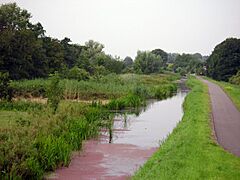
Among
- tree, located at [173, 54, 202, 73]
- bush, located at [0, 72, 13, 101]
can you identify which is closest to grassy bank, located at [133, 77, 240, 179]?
bush, located at [0, 72, 13, 101]

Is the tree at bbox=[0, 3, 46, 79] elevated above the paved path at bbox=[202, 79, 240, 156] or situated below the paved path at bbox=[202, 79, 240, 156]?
above

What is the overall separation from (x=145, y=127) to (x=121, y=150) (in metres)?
5.83

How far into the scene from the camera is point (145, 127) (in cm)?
1969

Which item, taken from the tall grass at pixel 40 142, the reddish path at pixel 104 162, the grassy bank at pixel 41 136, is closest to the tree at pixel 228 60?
the grassy bank at pixel 41 136

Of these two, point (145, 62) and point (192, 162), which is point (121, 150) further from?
point (145, 62)

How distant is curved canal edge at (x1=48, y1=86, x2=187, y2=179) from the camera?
10984 mm

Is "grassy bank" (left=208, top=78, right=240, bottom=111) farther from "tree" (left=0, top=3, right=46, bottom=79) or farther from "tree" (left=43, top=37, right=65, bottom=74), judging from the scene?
"tree" (left=0, top=3, right=46, bottom=79)

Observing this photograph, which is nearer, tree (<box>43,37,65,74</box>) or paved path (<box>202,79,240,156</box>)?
paved path (<box>202,79,240,156</box>)

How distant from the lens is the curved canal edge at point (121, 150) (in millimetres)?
10984

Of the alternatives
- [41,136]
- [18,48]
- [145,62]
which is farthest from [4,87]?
[145,62]

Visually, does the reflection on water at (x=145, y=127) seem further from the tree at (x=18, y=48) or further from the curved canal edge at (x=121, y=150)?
the tree at (x=18, y=48)

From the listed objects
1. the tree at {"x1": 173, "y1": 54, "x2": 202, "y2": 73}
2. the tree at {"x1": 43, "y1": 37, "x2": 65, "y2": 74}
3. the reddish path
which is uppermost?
the tree at {"x1": 173, "y1": 54, "x2": 202, "y2": 73}

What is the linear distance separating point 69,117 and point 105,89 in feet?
57.6

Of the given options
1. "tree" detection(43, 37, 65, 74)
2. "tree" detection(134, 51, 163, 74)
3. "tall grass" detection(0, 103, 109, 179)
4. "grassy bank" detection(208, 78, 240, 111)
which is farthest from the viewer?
"tree" detection(134, 51, 163, 74)
